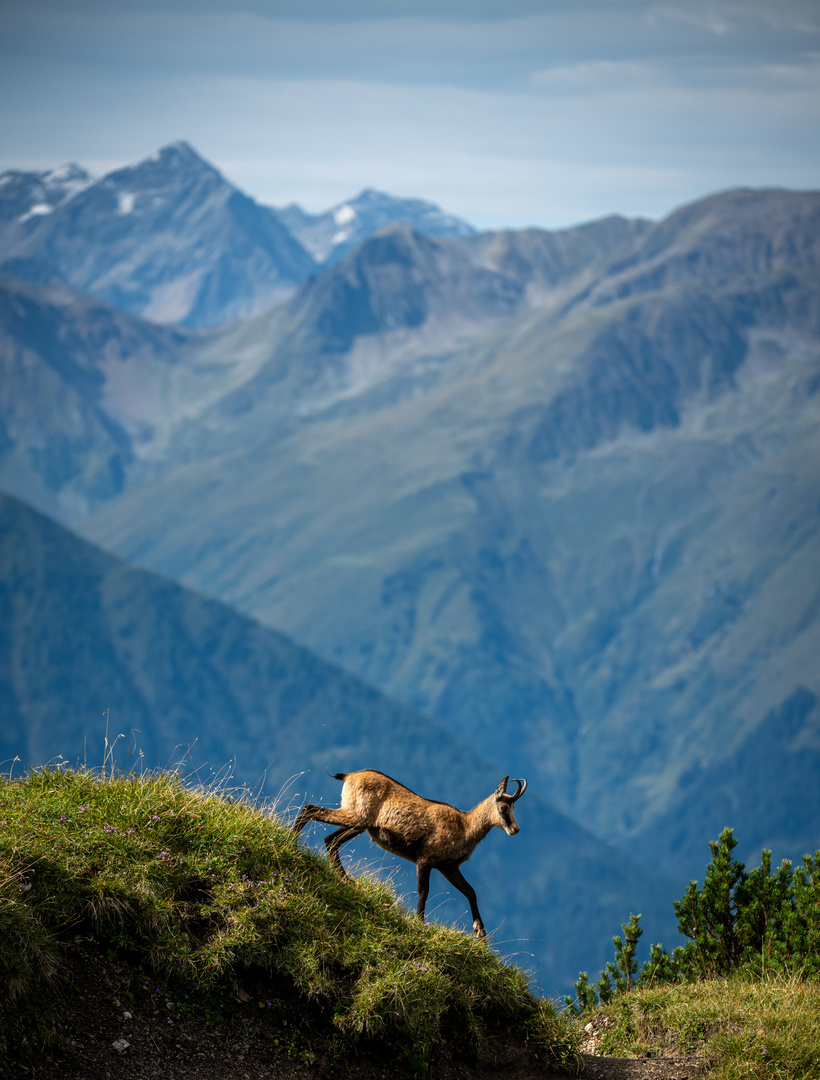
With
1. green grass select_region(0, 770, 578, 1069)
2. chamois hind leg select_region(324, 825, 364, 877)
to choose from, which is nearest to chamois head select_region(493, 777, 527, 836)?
green grass select_region(0, 770, 578, 1069)

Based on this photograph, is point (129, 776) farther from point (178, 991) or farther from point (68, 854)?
point (178, 991)

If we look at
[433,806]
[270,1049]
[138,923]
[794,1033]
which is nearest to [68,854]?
[138,923]

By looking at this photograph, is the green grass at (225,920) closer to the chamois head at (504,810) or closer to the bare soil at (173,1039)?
the bare soil at (173,1039)

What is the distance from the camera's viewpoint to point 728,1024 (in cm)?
1452

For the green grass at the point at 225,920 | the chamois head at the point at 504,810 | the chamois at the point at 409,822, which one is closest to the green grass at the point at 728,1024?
the green grass at the point at 225,920

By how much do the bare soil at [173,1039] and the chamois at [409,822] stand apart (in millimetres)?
1881

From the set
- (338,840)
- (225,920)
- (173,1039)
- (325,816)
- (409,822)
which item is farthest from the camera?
(338,840)

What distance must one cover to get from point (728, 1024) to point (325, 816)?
577 centimetres

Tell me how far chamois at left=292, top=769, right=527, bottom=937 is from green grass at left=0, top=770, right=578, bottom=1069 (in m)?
0.58

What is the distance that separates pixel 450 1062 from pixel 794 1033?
13.6 ft

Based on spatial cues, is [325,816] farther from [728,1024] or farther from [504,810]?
[728,1024]

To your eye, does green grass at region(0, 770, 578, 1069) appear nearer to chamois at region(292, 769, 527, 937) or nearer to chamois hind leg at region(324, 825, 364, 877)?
chamois hind leg at region(324, 825, 364, 877)

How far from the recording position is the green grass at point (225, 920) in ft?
40.3

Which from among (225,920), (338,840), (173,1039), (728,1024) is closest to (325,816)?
(338,840)
